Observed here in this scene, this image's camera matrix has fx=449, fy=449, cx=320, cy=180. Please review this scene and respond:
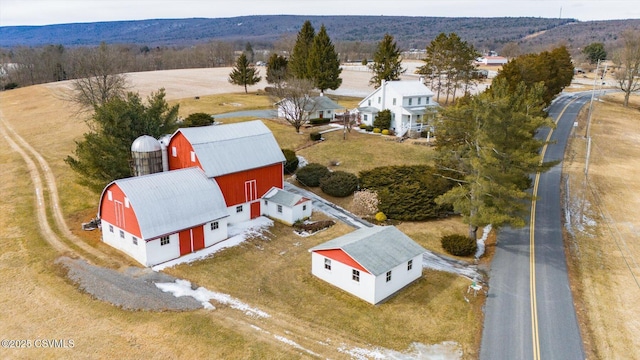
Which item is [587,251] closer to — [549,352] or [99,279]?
[549,352]

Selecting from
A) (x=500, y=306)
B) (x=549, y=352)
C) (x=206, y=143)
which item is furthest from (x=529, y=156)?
(x=206, y=143)

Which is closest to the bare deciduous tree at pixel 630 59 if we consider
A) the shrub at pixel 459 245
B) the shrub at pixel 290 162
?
the shrub at pixel 290 162

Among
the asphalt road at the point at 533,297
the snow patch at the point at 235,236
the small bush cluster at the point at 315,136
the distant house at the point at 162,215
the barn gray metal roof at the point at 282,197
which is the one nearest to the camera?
the asphalt road at the point at 533,297

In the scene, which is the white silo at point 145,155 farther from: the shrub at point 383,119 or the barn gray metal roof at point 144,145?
the shrub at point 383,119

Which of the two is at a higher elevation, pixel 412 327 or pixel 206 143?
pixel 206 143

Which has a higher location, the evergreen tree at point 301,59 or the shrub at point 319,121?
the evergreen tree at point 301,59

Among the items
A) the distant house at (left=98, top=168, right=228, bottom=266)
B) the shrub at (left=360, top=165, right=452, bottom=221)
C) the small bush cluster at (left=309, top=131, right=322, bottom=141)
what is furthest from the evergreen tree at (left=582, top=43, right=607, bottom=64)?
the distant house at (left=98, top=168, right=228, bottom=266)
